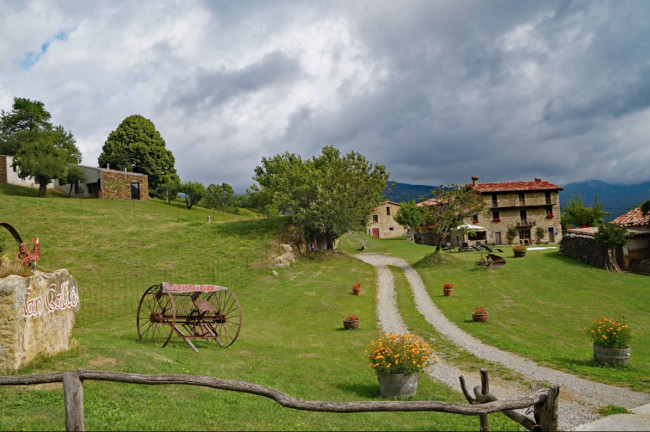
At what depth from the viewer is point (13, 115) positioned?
244ft

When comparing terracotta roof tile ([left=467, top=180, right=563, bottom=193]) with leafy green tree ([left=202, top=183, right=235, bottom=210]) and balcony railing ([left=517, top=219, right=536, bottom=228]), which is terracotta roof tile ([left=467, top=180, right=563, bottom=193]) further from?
leafy green tree ([left=202, top=183, right=235, bottom=210])

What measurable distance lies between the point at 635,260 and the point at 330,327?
104ft

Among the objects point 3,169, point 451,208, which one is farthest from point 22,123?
point 451,208

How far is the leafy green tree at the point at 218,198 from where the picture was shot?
87.8 metres

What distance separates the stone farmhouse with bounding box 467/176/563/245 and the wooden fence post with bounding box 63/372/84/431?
68.9 m

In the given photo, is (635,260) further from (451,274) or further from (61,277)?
(61,277)

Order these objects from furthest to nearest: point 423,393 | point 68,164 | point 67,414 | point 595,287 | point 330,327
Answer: point 68,164, point 595,287, point 330,327, point 423,393, point 67,414

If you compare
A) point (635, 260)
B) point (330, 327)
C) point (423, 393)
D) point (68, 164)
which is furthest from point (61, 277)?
point (68, 164)

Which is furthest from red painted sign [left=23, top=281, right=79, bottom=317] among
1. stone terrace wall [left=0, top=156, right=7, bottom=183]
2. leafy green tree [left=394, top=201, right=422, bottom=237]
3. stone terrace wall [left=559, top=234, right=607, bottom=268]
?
leafy green tree [left=394, top=201, right=422, bottom=237]

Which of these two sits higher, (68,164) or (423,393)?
(68,164)

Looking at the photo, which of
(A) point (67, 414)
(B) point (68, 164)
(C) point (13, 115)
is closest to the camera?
(A) point (67, 414)

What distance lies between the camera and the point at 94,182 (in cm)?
6406

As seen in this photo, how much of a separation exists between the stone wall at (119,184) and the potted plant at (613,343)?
6573cm

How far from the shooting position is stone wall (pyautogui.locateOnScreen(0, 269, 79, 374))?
1048 centimetres
